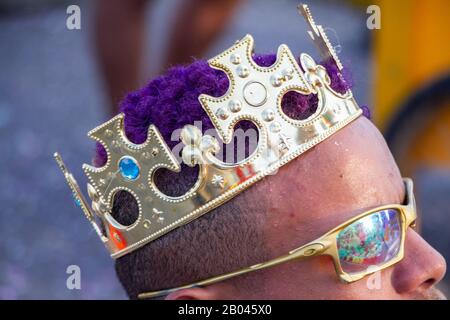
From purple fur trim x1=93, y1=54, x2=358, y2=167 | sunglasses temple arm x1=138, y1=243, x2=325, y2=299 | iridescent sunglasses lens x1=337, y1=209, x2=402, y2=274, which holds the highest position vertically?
purple fur trim x1=93, y1=54, x2=358, y2=167

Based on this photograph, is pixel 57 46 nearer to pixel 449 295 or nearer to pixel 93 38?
pixel 93 38

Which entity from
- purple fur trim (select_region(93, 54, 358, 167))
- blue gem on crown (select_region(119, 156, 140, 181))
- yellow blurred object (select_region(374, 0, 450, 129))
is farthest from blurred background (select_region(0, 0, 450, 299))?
blue gem on crown (select_region(119, 156, 140, 181))

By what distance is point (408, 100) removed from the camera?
13.3 feet

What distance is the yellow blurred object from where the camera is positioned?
4.02m

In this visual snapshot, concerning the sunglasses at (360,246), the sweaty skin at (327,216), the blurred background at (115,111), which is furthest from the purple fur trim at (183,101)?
the blurred background at (115,111)

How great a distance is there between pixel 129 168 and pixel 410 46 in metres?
2.67

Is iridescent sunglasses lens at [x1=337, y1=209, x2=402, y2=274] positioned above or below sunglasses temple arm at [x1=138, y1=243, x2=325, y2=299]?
below

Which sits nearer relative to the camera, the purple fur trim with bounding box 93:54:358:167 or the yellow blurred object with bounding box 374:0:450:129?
the purple fur trim with bounding box 93:54:358:167

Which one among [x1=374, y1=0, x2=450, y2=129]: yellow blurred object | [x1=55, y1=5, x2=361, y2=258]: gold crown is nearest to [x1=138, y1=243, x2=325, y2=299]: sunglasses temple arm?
[x1=55, y1=5, x2=361, y2=258]: gold crown

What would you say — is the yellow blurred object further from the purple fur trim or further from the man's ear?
the man's ear

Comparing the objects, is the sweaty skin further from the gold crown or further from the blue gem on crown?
the blue gem on crown

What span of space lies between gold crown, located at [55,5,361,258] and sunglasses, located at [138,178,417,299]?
15cm

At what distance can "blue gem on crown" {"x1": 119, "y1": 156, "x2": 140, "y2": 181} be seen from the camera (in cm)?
173

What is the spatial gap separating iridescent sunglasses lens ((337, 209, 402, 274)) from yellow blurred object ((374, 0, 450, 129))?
7.75 ft
